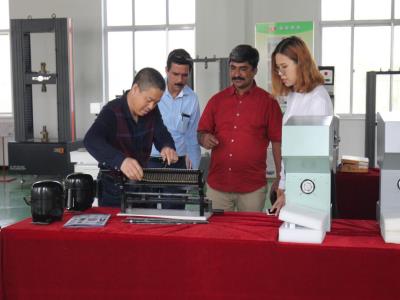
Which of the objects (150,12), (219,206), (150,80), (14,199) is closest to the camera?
(150,80)

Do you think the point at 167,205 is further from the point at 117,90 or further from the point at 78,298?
the point at 117,90

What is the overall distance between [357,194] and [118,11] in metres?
6.25

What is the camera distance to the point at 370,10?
8062 mm

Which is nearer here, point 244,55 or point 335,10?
point 244,55

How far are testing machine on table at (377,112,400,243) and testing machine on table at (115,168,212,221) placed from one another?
643 mm

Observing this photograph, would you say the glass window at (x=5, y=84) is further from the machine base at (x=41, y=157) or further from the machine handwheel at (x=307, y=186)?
the machine handwheel at (x=307, y=186)

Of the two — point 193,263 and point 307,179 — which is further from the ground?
point 307,179

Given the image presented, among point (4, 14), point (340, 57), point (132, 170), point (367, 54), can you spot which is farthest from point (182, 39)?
point (132, 170)

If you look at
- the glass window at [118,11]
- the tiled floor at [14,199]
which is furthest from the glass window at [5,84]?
the glass window at [118,11]

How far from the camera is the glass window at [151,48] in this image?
865 cm

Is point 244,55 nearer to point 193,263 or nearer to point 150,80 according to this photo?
point 150,80

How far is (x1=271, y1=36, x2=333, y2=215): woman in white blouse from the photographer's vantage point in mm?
2268

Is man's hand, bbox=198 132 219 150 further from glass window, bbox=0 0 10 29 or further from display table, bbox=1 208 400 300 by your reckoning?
glass window, bbox=0 0 10 29

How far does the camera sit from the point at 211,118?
2.98 meters
